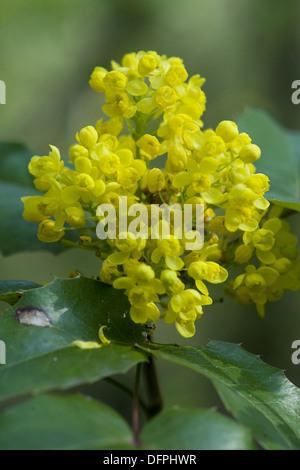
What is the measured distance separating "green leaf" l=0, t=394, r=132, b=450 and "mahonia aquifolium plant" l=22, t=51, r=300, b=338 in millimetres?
320

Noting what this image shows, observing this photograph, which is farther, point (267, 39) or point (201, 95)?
point (267, 39)

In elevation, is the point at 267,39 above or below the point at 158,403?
above

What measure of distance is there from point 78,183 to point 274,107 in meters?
5.97

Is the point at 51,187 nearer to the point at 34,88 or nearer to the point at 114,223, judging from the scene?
the point at 114,223

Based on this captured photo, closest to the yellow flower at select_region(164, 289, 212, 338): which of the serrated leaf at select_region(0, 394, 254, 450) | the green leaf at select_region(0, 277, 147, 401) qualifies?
the green leaf at select_region(0, 277, 147, 401)

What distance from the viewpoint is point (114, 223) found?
52.2 inches

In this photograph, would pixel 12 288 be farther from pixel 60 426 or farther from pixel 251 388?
pixel 251 388

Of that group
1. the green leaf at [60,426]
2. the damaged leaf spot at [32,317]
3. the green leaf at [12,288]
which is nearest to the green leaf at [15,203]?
the green leaf at [12,288]

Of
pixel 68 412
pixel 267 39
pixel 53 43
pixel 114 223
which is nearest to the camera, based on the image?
pixel 68 412

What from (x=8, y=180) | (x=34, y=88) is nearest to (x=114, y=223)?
(x=8, y=180)

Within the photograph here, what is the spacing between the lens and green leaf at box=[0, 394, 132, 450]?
969 mm

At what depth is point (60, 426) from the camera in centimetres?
99

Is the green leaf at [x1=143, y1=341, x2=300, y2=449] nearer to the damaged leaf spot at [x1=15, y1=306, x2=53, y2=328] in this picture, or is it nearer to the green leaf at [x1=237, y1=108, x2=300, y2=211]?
the damaged leaf spot at [x1=15, y1=306, x2=53, y2=328]

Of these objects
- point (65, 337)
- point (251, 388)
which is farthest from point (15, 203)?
point (251, 388)
